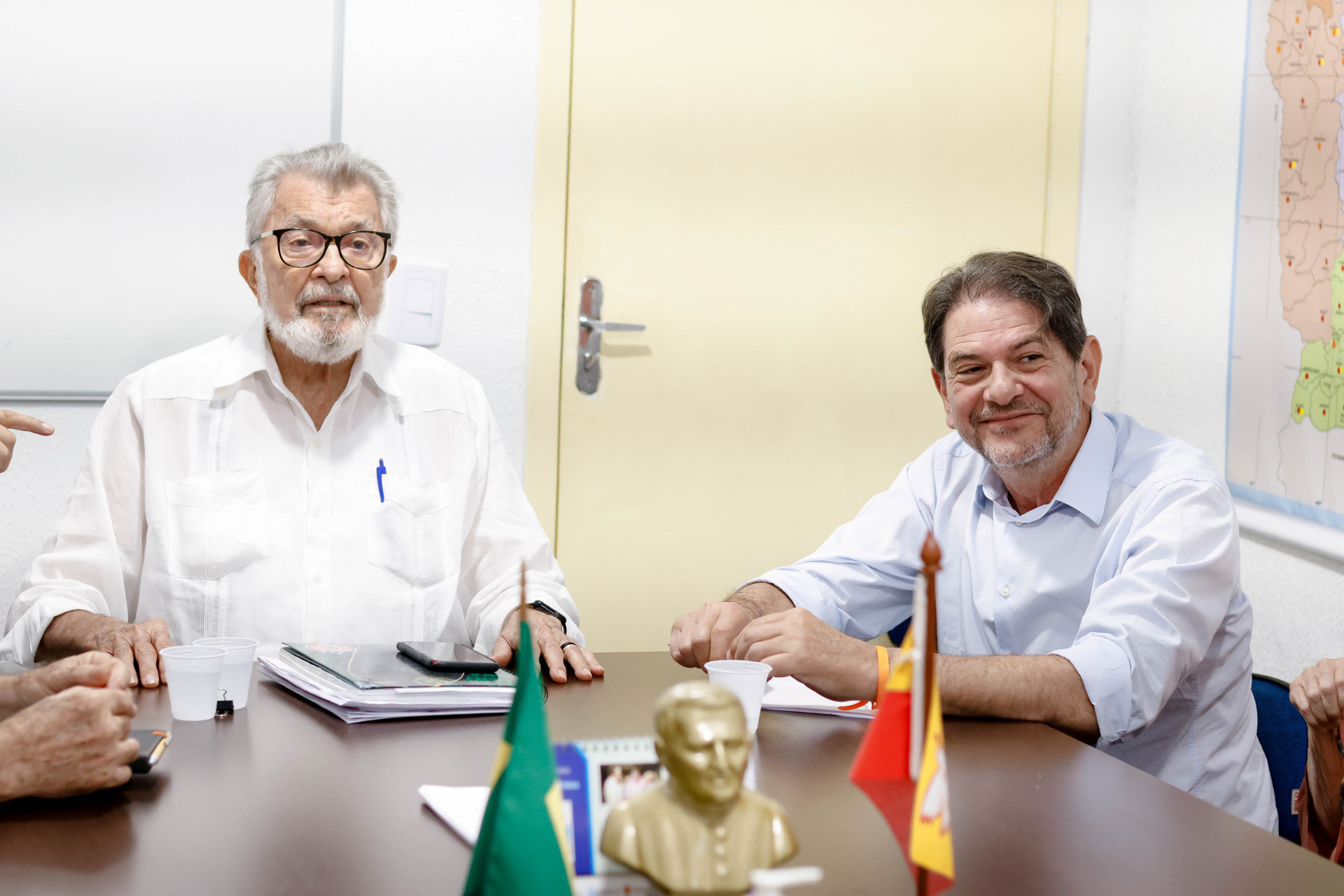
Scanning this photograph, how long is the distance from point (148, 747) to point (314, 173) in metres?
1.15

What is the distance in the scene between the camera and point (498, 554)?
1984 millimetres

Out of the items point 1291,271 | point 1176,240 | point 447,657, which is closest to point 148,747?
point 447,657

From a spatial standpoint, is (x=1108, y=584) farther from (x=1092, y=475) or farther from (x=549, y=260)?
(x=549, y=260)

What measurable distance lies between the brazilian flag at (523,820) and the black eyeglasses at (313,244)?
148cm

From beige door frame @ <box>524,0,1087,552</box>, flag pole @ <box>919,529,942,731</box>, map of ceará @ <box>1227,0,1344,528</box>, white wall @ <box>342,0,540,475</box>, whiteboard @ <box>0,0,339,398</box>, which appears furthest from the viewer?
beige door frame @ <box>524,0,1087,552</box>

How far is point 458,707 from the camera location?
128 centimetres

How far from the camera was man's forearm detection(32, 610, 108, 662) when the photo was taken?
1491 mm

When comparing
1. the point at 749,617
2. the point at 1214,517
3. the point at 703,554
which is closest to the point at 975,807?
the point at 749,617

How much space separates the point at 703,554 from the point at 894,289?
80 centimetres

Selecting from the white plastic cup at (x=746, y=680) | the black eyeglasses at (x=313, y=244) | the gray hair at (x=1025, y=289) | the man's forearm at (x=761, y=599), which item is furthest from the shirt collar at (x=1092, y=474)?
the black eyeglasses at (x=313, y=244)

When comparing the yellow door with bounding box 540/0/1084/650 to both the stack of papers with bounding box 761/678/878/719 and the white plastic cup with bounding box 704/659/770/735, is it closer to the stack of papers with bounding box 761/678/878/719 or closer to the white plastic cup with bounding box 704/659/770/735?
the stack of papers with bounding box 761/678/878/719

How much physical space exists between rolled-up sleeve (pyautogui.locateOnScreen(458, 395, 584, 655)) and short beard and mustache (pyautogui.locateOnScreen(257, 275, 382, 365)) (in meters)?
0.28

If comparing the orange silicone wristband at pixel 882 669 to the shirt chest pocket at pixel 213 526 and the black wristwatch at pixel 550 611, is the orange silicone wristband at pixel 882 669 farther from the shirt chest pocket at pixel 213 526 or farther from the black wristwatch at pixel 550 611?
the shirt chest pocket at pixel 213 526

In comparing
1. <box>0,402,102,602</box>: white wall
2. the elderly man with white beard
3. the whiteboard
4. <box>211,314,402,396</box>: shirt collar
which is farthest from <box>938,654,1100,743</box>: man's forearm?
<box>0,402,102,602</box>: white wall
